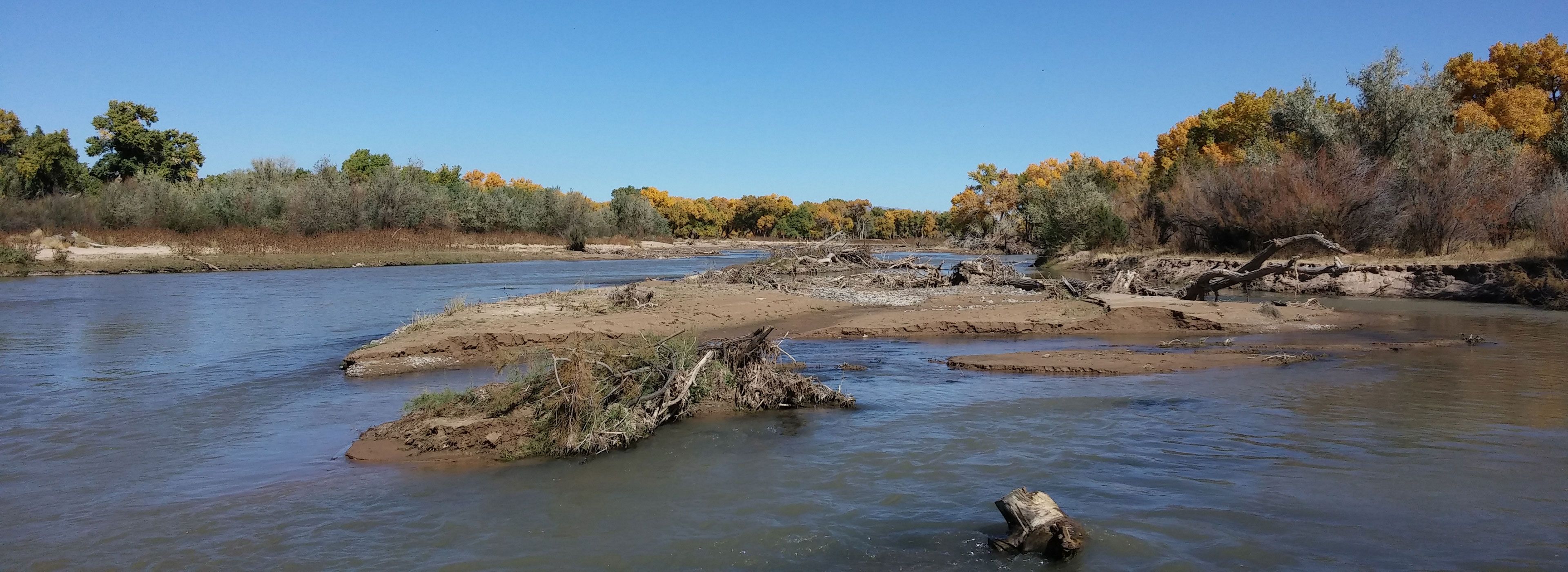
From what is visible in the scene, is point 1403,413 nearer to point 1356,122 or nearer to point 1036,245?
point 1356,122

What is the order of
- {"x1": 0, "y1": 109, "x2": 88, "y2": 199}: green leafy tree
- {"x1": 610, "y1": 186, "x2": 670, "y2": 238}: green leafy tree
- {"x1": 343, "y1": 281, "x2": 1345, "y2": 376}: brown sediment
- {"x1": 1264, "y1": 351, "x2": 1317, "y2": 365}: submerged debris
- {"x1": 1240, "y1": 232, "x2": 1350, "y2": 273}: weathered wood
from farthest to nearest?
{"x1": 610, "y1": 186, "x2": 670, "y2": 238}: green leafy tree, {"x1": 0, "y1": 109, "x2": 88, "y2": 199}: green leafy tree, {"x1": 1240, "y1": 232, "x2": 1350, "y2": 273}: weathered wood, {"x1": 343, "y1": 281, "x2": 1345, "y2": 376}: brown sediment, {"x1": 1264, "y1": 351, "x2": 1317, "y2": 365}: submerged debris

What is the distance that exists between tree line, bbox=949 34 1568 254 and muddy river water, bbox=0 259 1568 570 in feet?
57.9

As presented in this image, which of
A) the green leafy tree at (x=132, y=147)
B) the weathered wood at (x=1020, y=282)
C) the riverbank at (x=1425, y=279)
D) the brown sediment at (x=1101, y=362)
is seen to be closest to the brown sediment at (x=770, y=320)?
the weathered wood at (x=1020, y=282)

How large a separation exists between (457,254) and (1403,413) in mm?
58240

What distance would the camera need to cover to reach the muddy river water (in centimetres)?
657

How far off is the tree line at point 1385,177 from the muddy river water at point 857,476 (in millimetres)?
17645

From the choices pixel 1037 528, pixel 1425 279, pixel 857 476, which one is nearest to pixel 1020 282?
pixel 1425 279

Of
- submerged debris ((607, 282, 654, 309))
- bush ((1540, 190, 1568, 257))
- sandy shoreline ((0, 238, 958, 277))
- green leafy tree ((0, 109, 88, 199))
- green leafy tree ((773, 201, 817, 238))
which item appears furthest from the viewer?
green leafy tree ((773, 201, 817, 238))

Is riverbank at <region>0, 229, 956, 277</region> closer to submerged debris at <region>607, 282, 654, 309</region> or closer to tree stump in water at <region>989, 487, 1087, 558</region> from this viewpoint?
submerged debris at <region>607, 282, 654, 309</region>

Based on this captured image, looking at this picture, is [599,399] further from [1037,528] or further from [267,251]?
[267,251]

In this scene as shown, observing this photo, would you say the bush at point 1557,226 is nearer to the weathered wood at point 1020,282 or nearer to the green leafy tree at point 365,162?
the weathered wood at point 1020,282

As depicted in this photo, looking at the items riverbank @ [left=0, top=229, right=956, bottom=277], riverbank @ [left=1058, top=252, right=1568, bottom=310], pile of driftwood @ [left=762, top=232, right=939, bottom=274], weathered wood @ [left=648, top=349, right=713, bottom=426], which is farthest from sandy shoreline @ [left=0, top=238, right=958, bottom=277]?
weathered wood @ [left=648, top=349, right=713, bottom=426]

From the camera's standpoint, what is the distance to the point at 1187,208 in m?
39.1

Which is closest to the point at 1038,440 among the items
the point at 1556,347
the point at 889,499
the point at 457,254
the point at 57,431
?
the point at 889,499
